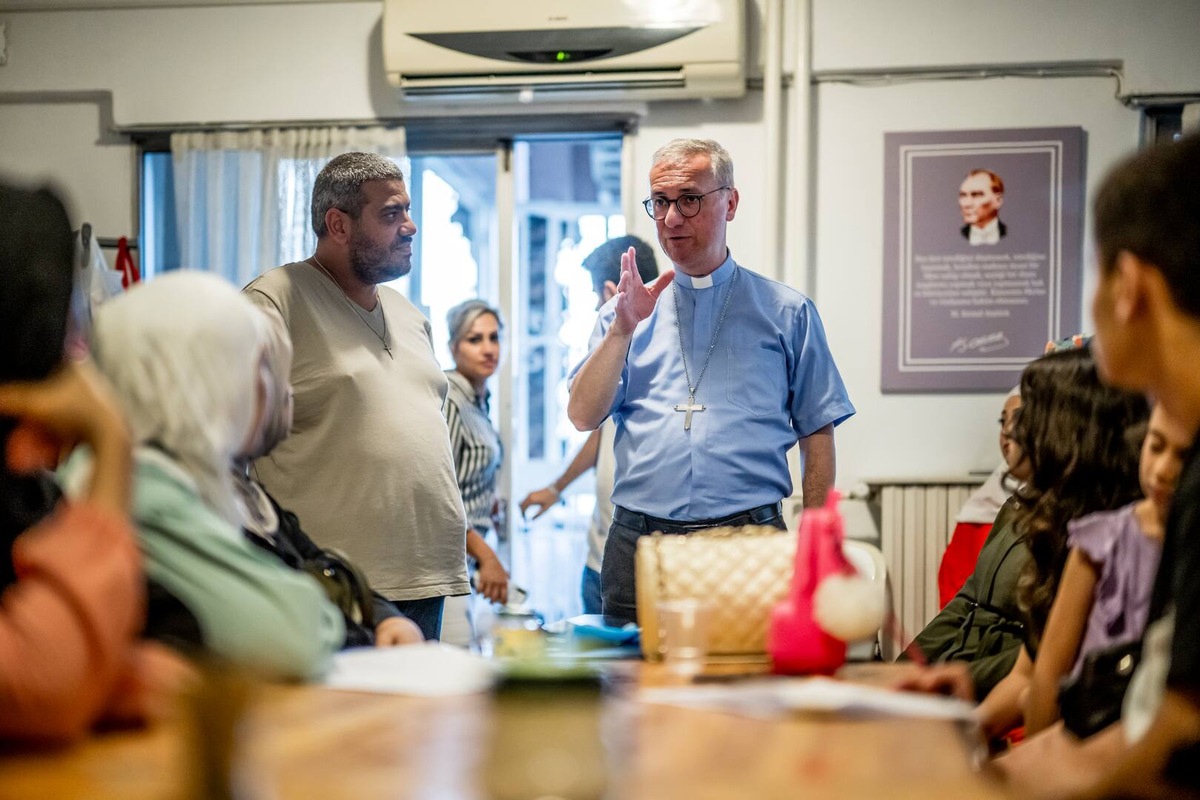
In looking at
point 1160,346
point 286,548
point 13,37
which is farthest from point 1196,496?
point 13,37

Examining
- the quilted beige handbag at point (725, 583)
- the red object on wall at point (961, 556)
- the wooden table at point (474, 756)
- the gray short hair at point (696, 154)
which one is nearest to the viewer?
the wooden table at point (474, 756)

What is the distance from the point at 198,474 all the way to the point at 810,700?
74cm

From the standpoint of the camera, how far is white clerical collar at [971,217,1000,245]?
4.00 m

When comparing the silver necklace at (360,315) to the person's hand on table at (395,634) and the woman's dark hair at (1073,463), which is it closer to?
the person's hand on table at (395,634)

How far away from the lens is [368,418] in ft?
8.71

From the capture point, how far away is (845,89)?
13.4 ft

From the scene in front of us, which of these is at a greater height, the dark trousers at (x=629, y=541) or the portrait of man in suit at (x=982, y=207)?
the portrait of man in suit at (x=982, y=207)

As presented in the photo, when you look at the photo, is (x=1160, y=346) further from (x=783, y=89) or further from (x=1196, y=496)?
(x=783, y=89)

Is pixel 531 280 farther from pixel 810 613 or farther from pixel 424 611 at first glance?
pixel 810 613

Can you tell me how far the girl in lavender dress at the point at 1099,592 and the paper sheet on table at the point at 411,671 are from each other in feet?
2.56

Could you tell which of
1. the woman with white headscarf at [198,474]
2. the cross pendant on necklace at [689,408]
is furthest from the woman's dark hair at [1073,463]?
the woman with white headscarf at [198,474]

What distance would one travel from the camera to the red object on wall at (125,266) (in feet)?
14.1

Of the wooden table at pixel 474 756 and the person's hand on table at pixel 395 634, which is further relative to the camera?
the person's hand on table at pixel 395 634
